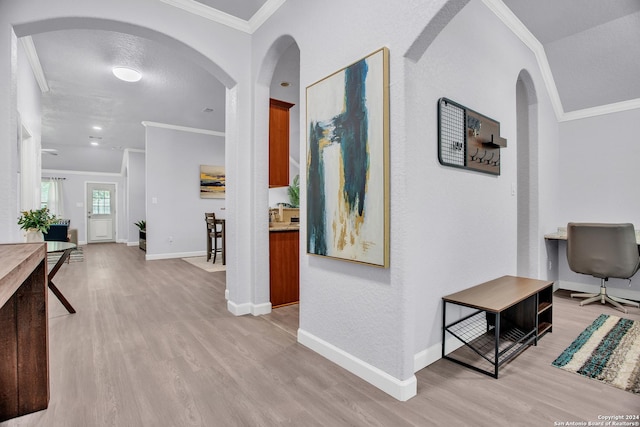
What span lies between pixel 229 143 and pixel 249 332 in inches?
71.1

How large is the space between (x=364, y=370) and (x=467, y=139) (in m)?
1.74

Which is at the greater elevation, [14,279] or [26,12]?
[26,12]

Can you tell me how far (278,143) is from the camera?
11.2 ft

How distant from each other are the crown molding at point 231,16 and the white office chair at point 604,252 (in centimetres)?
365

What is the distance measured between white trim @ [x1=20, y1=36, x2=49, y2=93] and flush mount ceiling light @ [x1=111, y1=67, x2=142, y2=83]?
73 centimetres

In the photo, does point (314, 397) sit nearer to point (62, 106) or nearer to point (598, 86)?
point (598, 86)

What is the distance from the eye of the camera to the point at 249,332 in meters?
2.63

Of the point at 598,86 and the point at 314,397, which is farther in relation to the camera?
the point at 598,86

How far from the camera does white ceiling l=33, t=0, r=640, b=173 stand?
283cm

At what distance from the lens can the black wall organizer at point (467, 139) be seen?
7.11ft

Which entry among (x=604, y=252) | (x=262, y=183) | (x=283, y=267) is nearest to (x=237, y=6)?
(x=262, y=183)

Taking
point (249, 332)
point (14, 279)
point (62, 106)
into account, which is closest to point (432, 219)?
point (249, 332)

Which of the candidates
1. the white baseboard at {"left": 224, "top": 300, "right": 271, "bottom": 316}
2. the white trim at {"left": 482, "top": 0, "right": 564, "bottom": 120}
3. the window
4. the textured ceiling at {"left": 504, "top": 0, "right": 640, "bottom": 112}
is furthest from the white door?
the textured ceiling at {"left": 504, "top": 0, "right": 640, "bottom": 112}

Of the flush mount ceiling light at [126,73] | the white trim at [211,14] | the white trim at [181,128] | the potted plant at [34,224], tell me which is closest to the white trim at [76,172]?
the white trim at [181,128]
